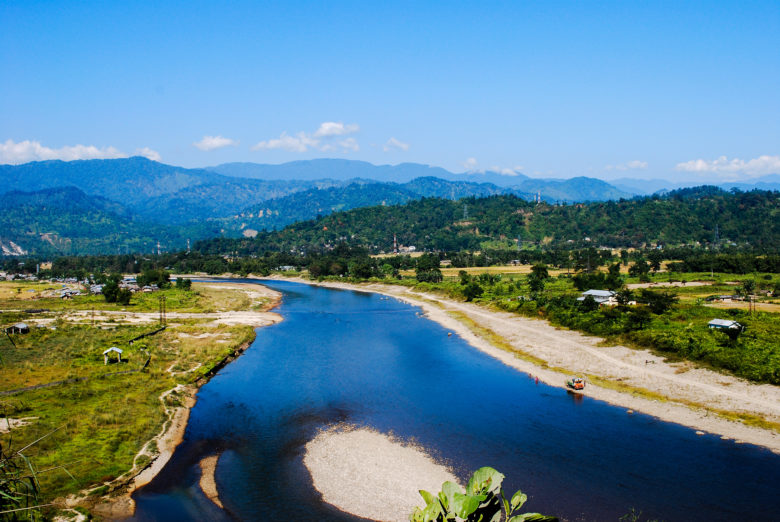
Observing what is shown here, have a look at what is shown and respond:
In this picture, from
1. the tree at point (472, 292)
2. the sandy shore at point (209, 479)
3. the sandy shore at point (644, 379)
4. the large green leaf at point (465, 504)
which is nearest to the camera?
the large green leaf at point (465, 504)

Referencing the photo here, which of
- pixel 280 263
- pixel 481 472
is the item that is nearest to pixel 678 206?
pixel 280 263

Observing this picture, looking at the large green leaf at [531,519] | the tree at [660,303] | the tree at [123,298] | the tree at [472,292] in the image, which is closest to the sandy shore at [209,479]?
the large green leaf at [531,519]

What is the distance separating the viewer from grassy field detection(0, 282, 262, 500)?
80.1ft

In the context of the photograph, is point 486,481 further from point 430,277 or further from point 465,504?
point 430,277

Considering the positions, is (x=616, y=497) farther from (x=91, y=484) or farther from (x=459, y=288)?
(x=459, y=288)

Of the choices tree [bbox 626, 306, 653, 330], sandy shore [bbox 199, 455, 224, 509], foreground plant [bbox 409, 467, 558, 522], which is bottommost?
sandy shore [bbox 199, 455, 224, 509]

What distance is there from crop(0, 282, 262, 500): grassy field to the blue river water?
96.6 inches

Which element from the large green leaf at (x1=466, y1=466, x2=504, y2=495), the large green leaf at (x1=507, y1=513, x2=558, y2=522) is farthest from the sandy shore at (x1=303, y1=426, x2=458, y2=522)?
the large green leaf at (x1=507, y1=513, x2=558, y2=522)

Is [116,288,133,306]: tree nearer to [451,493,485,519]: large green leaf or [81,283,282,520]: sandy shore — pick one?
[81,283,282,520]: sandy shore

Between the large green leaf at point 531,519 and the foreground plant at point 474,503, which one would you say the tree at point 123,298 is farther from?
the large green leaf at point 531,519

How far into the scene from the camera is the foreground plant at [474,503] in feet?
23.9

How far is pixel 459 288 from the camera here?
292 ft

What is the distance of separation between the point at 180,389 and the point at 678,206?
632ft

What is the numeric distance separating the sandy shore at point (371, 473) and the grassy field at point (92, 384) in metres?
8.79
